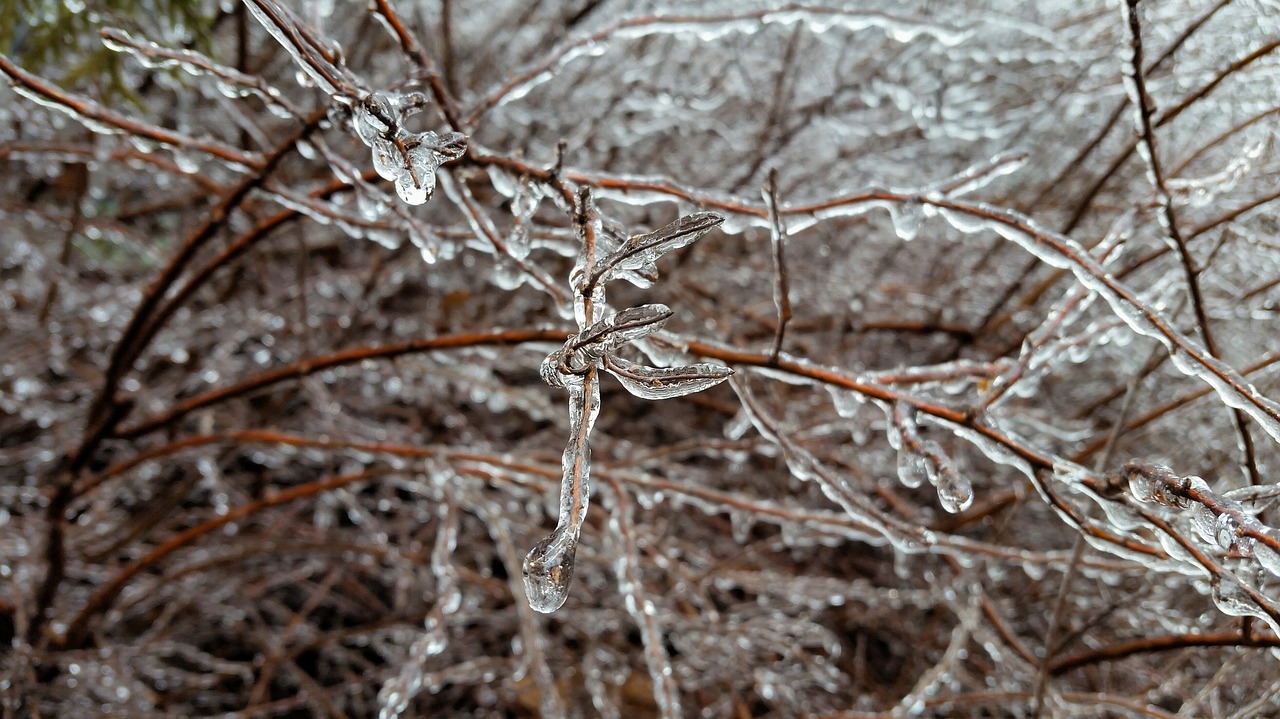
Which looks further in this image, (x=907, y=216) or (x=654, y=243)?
(x=907, y=216)

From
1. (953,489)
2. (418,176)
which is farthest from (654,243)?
(953,489)

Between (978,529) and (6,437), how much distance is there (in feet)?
12.6

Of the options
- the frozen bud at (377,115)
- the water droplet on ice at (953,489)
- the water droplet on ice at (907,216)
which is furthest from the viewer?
the water droplet on ice at (907,216)

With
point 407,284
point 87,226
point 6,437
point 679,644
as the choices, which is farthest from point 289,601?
point 679,644

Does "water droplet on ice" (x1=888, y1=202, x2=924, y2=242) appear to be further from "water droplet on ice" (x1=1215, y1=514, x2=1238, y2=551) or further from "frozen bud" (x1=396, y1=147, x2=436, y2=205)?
"frozen bud" (x1=396, y1=147, x2=436, y2=205)

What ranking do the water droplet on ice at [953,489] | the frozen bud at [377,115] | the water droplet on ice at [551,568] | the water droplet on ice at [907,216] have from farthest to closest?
the water droplet on ice at [907,216], the water droplet on ice at [953,489], the frozen bud at [377,115], the water droplet on ice at [551,568]

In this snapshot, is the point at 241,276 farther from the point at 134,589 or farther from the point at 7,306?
the point at 134,589

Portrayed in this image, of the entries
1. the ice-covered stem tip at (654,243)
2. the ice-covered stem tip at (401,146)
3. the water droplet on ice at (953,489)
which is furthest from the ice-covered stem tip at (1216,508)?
the ice-covered stem tip at (401,146)

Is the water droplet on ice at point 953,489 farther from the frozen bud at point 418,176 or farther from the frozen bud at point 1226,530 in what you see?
the frozen bud at point 418,176

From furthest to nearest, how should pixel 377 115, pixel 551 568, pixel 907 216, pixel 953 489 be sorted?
pixel 907 216, pixel 953 489, pixel 377 115, pixel 551 568

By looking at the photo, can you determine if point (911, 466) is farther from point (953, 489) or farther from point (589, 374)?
point (589, 374)

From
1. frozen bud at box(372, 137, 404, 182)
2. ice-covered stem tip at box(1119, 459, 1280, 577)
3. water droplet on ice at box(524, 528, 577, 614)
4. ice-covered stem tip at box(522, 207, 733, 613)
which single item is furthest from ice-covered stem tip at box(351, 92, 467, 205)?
ice-covered stem tip at box(1119, 459, 1280, 577)

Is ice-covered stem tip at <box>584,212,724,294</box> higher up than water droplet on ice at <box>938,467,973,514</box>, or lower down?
higher up

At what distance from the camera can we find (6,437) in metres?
2.66
